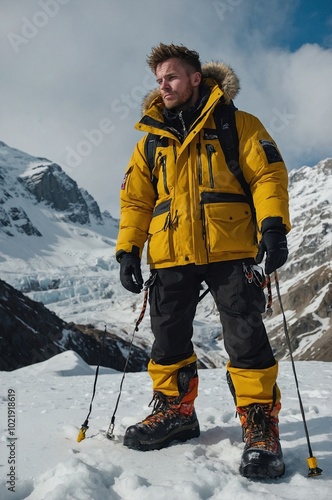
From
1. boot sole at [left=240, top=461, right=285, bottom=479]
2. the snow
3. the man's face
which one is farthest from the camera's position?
the man's face

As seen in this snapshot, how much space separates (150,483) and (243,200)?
7.50 ft

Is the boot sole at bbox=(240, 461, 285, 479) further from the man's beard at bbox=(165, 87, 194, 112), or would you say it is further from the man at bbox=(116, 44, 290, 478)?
the man's beard at bbox=(165, 87, 194, 112)

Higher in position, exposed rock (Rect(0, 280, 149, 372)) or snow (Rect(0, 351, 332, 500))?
snow (Rect(0, 351, 332, 500))

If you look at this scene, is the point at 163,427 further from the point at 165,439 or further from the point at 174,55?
the point at 174,55

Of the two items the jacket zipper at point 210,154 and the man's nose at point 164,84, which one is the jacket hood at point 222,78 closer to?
the man's nose at point 164,84

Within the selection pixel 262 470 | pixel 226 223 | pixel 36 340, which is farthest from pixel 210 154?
pixel 36 340

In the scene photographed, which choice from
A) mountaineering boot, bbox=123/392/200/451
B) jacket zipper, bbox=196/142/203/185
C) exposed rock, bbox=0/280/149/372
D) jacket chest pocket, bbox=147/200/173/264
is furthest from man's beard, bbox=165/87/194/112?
exposed rock, bbox=0/280/149/372

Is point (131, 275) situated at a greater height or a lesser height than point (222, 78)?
lesser

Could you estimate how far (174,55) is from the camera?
156 inches

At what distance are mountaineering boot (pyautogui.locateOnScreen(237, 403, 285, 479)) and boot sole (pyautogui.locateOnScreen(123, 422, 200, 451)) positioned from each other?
0.53 meters

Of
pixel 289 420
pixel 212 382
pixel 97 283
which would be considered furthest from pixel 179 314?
pixel 97 283

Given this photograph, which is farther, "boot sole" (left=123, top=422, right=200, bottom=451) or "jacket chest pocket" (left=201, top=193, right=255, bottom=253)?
"jacket chest pocket" (left=201, top=193, right=255, bottom=253)

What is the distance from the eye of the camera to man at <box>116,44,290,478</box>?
333 cm

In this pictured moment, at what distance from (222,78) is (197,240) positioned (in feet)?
5.58
